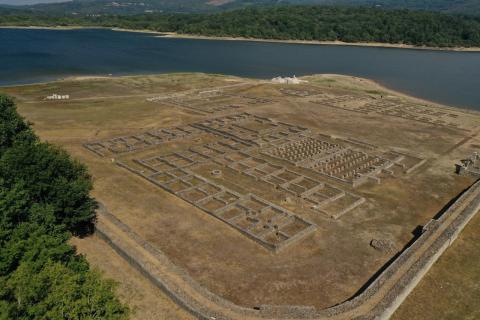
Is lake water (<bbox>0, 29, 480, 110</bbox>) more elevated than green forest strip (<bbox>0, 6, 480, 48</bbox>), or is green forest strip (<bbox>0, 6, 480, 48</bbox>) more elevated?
green forest strip (<bbox>0, 6, 480, 48</bbox>)

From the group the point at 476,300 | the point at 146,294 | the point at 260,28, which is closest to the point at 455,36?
the point at 260,28

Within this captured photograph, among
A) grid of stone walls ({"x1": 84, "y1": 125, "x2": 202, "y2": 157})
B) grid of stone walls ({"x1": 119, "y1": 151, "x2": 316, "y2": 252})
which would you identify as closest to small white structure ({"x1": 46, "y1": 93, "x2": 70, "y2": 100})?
grid of stone walls ({"x1": 84, "y1": 125, "x2": 202, "y2": 157})

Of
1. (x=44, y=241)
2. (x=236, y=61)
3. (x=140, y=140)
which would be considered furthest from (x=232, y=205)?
(x=236, y=61)

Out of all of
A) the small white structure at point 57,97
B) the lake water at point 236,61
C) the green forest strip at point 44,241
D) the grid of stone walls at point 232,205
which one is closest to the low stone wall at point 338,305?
the green forest strip at point 44,241

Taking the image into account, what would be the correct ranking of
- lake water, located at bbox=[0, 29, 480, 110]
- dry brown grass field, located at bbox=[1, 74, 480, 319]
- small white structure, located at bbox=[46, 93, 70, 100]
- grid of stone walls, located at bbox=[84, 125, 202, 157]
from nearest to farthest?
dry brown grass field, located at bbox=[1, 74, 480, 319] < grid of stone walls, located at bbox=[84, 125, 202, 157] < small white structure, located at bbox=[46, 93, 70, 100] < lake water, located at bbox=[0, 29, 480, 110]

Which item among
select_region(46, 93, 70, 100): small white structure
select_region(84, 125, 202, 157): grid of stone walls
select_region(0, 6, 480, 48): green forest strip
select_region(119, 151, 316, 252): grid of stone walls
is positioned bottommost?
select_region(119, 151, 316, 252): grid of stone walls

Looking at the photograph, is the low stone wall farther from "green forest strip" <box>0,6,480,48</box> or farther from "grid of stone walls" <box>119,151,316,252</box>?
"green forest strip" <box>0,6,480,48</box>

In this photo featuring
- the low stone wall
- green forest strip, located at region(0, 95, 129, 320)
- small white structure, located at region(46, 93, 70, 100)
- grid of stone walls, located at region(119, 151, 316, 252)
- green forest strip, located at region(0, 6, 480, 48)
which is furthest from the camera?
green forest strip, located at region(0, 6, 480, 48)

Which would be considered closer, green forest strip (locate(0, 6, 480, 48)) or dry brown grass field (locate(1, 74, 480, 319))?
dry brown grass field (locate(1, 74, 480, 319))
